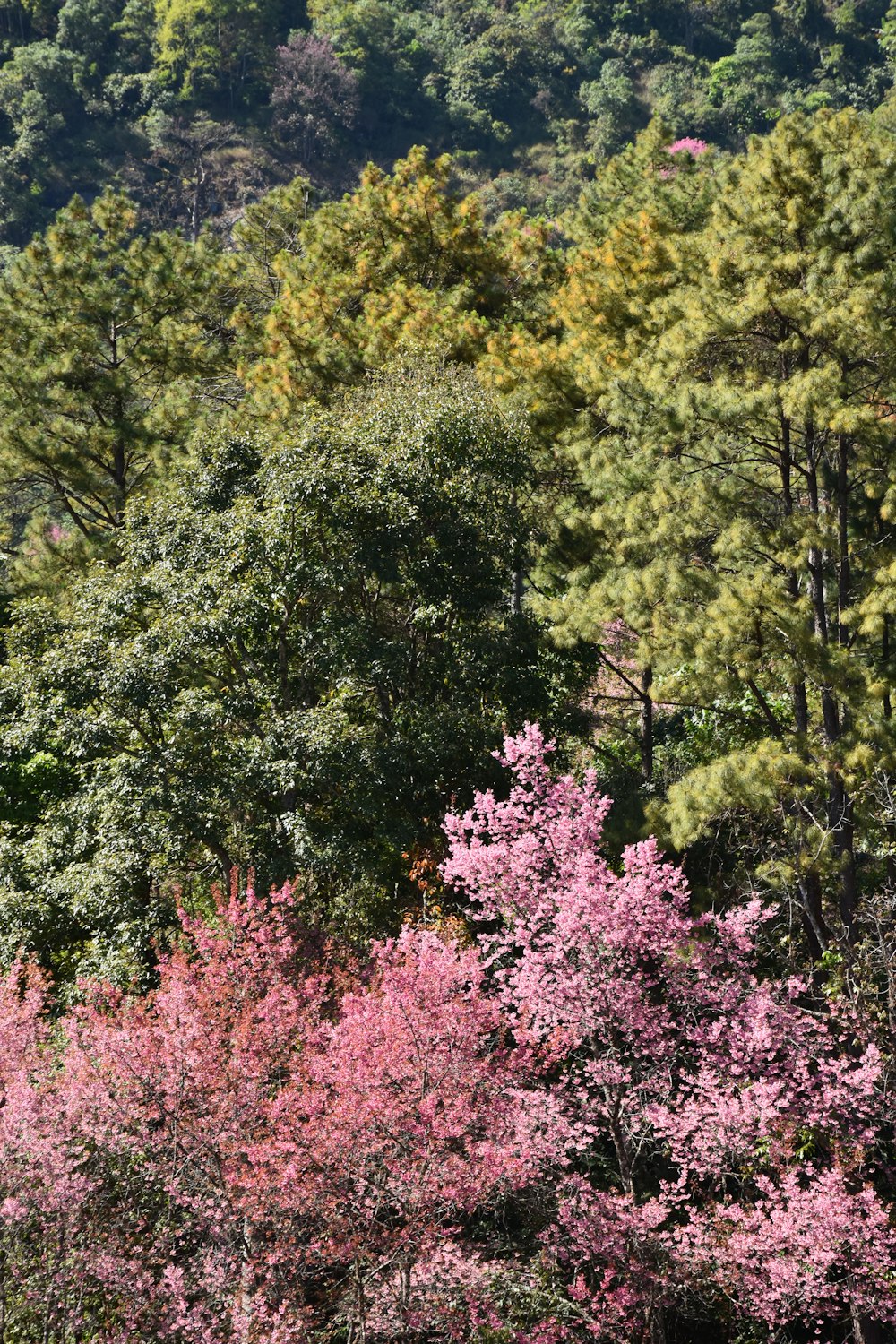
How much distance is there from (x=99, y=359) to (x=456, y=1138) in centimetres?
1402

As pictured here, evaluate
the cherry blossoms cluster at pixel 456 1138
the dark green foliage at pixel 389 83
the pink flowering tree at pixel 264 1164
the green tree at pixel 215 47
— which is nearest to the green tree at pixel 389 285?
the cherry blossoms cluster at pixel 456 1138

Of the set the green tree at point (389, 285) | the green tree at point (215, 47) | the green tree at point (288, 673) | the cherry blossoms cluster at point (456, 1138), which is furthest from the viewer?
the green tree at point (215, 47)

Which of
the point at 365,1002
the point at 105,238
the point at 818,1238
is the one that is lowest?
the point at 818,1238

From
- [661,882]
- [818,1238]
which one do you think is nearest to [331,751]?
[661,882]

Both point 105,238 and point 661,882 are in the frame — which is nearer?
point 661,882

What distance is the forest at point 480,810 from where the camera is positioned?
780cm

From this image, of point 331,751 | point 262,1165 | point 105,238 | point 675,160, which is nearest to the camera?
point 262,1165

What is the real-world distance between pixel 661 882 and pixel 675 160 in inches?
521

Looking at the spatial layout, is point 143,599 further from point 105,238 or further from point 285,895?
point 105,238

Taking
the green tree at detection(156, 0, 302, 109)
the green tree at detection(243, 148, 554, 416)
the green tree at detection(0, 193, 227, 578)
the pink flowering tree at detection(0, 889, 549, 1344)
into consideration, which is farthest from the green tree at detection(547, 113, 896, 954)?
the green tree at detection(156, 0, 302, 109)

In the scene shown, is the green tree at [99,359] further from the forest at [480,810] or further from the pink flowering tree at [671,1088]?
the pink flowering tree at [671,1088]

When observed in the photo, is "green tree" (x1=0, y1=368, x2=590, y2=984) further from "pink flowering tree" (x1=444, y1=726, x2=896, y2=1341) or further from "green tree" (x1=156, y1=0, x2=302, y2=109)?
"green tree" (x1=156, y1=0, x2=302, y2=109)

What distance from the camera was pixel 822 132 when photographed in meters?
9.82

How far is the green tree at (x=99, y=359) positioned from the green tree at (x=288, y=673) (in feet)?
16.4
